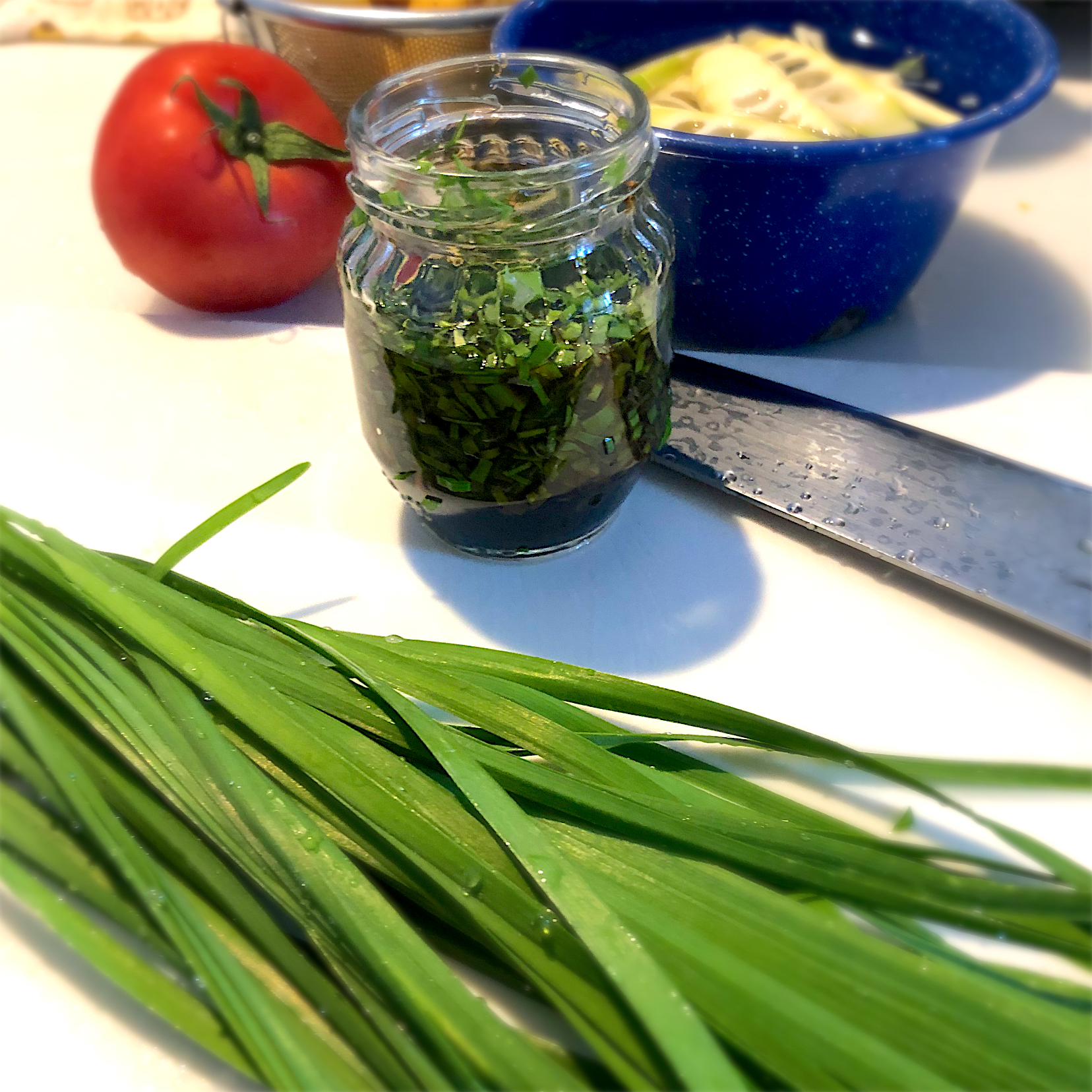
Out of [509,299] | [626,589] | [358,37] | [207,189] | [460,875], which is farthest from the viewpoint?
[358,37]

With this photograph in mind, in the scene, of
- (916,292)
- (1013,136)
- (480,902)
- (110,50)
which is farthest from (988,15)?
(110,50)

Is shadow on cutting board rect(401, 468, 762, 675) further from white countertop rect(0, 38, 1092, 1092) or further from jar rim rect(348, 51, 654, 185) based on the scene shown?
jar rim rect(348, 51, 654, 185)

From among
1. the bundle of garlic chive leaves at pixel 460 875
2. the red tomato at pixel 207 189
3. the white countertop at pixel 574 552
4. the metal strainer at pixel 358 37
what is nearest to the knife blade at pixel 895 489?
the white countertop at pixel 574 552

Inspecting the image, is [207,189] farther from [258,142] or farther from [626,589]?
[626,589]

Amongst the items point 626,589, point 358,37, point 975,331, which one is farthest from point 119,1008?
point 358,37

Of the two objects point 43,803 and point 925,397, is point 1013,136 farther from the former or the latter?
point 43,803

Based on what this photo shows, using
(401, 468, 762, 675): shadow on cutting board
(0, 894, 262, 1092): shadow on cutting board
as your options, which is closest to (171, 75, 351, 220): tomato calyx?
(401, 468, 762, 675): shadow on cutting board
